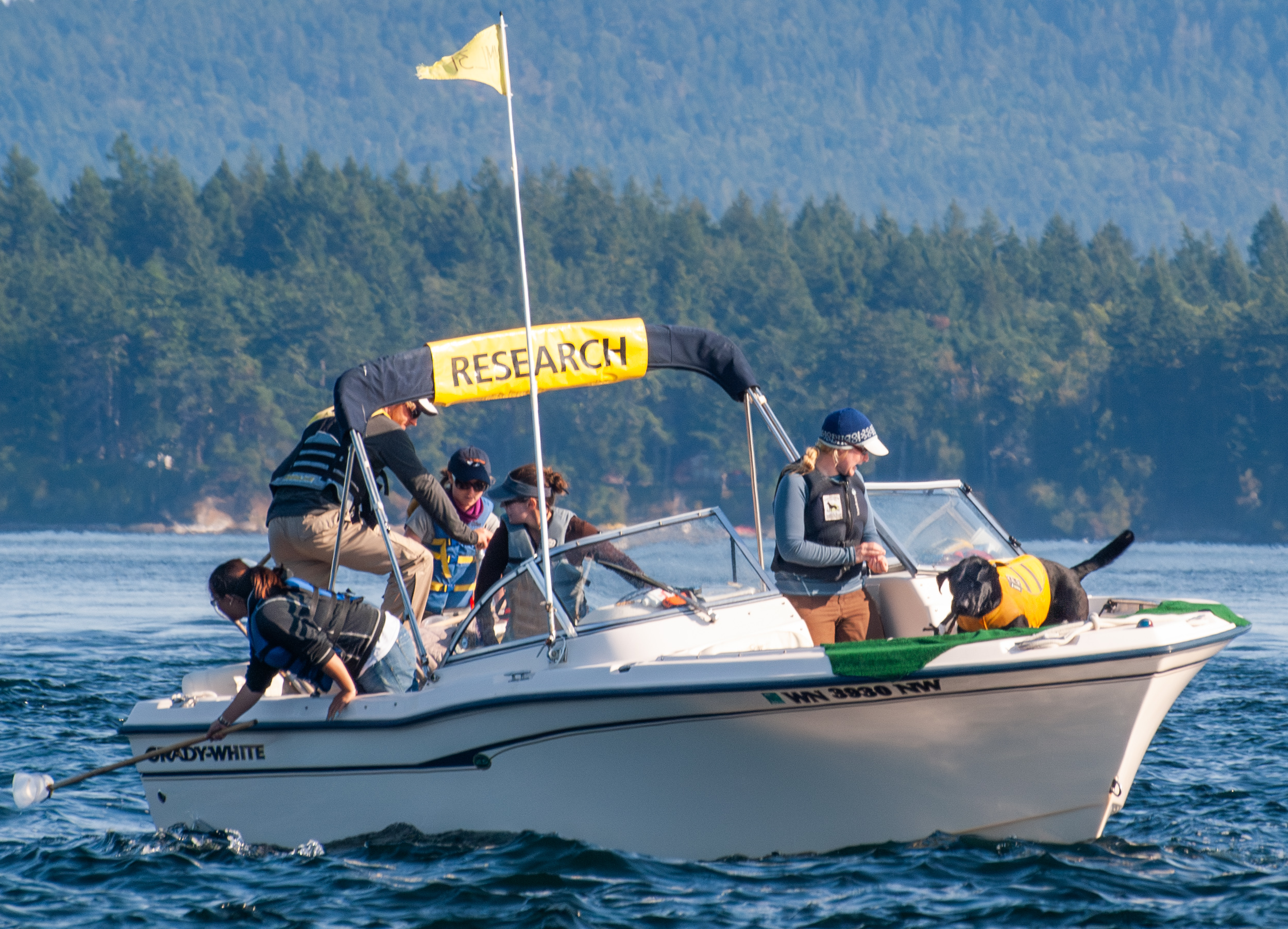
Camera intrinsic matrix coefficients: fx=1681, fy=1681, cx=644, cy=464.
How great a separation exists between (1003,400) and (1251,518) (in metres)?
14.3

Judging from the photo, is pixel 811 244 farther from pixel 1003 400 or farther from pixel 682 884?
pixel 682 884

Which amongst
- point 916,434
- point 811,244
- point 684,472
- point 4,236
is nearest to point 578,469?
point 684,472

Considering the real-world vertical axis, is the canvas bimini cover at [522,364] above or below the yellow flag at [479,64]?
below

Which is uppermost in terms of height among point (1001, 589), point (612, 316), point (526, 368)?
point (612, 316)

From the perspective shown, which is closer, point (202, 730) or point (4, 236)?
point (202, 730)

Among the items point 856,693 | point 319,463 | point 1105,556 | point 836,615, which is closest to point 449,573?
point 319,463

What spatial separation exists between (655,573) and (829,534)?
877 millimetres

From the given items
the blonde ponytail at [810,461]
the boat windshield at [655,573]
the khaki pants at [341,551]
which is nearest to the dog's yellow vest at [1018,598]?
the blonde ponytail at [810,461]

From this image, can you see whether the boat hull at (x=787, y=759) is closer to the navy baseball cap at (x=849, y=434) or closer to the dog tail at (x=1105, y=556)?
the dog tail at (x=1105, y=556)

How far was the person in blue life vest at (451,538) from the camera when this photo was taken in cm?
963

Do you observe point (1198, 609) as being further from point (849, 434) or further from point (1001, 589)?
point (849, 434)

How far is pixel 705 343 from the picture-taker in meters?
9.23

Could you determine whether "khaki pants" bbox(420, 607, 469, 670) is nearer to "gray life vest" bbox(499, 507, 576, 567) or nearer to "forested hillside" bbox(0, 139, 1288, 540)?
"gray life vest" bbox(499, 507, 576, 567)

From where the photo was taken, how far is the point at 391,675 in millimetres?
8195
